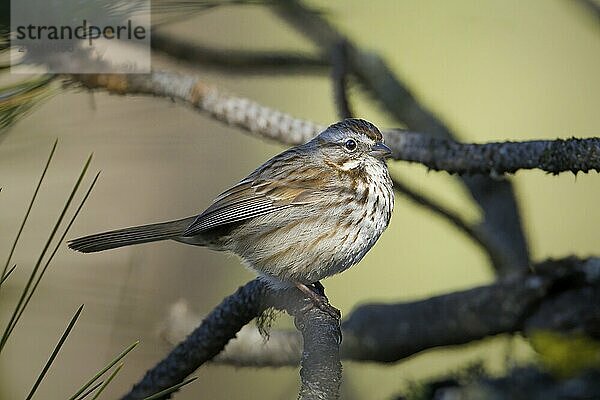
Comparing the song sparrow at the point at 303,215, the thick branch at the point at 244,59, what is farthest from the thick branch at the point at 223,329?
the thick branch at the point at 244,59

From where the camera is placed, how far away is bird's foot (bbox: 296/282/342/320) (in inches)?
73.3

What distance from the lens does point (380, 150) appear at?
2.21m

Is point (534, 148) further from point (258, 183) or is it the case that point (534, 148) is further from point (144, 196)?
point (144, 196)

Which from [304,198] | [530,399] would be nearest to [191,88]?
[304,198]

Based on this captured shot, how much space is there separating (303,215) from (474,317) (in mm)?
611

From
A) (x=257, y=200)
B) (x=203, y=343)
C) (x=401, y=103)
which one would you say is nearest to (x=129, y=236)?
(x=257, y=200)

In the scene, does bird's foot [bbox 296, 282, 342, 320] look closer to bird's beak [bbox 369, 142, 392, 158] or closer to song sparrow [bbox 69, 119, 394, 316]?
song sparrow [bbox 69, 119, 394, 316]

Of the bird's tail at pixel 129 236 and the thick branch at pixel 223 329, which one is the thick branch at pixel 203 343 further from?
the bird's tail at pixel 129 236

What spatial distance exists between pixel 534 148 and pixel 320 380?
85cm

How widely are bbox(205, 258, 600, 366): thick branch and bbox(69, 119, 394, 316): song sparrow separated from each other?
1.38 feet

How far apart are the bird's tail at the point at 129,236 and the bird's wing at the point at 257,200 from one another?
0.06m

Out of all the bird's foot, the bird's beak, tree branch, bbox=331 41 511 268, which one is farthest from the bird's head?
the bird's foot

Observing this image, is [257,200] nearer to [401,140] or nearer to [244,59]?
[401,140]
